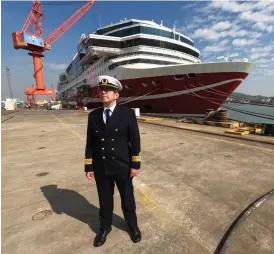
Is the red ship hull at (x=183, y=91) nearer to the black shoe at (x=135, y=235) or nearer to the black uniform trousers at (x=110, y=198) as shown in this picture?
the black uniform trousers at (x=110, y=198)

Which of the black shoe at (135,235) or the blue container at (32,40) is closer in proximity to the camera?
the black shoe at (135,235)

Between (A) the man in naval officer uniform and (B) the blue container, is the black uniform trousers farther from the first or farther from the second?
(B) the blue container

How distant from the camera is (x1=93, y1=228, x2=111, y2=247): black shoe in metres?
2.30

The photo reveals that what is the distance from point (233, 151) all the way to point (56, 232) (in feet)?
18.0

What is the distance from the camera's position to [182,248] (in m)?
2.19

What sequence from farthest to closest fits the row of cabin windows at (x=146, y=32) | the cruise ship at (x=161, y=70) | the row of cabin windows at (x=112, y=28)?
the row of cabin windows at (x=112, y=28) < the row of cabin windows at (x=146, y=32) < the cruise ship at (x=161, y=70)

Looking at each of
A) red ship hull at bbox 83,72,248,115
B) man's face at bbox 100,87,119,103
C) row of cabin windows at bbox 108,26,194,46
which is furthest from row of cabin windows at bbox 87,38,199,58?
man's face at bbox 100,87,119,103

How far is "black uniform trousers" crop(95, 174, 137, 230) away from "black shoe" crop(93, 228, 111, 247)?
47mm

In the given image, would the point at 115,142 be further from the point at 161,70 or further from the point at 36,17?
the point at 36,17

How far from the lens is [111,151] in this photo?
237cm

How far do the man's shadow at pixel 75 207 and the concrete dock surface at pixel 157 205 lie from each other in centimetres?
1

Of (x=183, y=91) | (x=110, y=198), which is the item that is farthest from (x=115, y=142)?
(x=183, y=91)

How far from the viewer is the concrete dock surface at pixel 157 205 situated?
2.31 m

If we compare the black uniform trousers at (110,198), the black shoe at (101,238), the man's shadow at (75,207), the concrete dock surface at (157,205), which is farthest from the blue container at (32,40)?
the black shoe at (101,238)
